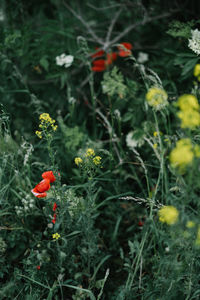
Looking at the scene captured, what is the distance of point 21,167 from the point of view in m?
2.02

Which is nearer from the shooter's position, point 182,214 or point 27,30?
point 182,214

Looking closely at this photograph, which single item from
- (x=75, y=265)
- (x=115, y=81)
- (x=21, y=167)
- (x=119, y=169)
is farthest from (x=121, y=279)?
(x=115, y=81)

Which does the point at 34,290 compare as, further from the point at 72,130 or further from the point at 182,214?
the point at 72,130

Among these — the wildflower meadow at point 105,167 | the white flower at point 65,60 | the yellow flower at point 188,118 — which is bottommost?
the wildflower meadow at point 105,167

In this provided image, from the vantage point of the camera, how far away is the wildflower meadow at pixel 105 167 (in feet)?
4.17

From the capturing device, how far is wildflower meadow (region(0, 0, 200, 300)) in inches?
50.1

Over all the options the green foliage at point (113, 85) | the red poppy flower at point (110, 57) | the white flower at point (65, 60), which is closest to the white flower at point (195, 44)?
the green foliage at point (113, 85)

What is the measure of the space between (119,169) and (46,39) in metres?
1.13

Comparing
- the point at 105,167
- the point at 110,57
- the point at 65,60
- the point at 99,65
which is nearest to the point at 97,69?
the point at 99,65

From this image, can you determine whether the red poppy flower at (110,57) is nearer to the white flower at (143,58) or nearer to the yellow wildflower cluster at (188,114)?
the white flower at (143,58)

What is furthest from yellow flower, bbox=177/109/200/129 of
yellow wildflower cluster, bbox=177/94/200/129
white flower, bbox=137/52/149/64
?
white flower, bbox=137/52/149/64

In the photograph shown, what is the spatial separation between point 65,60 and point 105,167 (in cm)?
83

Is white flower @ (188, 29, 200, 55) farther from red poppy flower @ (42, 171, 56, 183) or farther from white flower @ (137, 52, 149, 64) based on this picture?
red poppy flower @ (42, 171, 56, 183)

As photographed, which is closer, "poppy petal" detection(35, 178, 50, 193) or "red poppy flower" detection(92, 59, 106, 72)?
"poppy petal" detection(35, 178, 50, 193)
